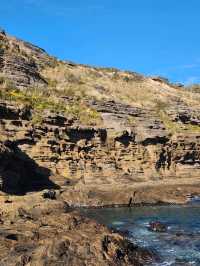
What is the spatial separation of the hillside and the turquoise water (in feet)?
16.0

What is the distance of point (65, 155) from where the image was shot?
58.7m

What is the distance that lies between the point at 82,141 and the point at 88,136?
1.55 metres

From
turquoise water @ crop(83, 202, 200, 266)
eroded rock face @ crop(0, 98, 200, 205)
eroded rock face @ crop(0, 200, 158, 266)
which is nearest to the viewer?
eroded rock face @ crop(0, 200, 158, 266)

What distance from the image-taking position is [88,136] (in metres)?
62.6

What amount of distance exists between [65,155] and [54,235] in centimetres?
3408

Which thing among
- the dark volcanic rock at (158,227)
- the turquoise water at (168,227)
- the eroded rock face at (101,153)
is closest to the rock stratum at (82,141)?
the eroded rock face at (101,153)

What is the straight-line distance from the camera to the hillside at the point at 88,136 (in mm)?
52719

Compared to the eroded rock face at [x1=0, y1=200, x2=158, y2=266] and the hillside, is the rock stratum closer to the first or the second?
the hillside

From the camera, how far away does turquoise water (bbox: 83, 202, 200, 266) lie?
26188mm

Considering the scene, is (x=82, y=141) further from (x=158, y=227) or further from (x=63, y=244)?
(x=63, y=244)

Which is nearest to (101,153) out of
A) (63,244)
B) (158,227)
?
(158,227)

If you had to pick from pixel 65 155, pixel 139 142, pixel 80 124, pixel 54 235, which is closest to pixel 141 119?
pixel 139 142

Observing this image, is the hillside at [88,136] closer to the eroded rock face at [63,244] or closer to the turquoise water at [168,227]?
the turquoise water at [168,227]

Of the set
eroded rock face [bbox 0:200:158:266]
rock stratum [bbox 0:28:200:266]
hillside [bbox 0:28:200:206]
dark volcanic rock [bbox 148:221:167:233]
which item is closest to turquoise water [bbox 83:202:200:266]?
dark volcanic rock [bbox 148:221:167:233]
